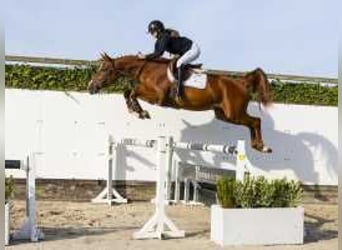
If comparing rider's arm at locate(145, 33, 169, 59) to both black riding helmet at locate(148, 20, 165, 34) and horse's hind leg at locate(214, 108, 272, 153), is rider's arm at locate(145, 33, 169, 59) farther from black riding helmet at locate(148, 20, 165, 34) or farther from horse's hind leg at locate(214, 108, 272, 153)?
horse's hind leg at locate(214, 108, 272, 153)

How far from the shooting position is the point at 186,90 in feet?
26.9

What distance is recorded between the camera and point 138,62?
27.5ft

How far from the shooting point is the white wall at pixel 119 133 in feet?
30.5

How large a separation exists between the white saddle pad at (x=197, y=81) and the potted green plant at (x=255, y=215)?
93.3 inches

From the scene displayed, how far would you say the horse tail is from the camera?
28.2ft

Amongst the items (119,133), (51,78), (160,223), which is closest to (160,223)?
(160,223)

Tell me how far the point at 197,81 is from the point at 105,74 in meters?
1.23

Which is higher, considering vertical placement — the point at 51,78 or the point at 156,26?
the point at 156,26

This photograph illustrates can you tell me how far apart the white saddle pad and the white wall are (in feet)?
4.73

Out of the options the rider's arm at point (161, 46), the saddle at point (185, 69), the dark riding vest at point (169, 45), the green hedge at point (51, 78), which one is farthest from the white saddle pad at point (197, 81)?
the green hedge at point (51, 78)

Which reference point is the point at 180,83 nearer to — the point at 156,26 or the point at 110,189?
the point at 156,26

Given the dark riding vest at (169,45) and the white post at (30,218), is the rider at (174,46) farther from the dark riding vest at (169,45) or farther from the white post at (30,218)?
the white post at (30,218)

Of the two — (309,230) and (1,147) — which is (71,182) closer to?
(309,230)

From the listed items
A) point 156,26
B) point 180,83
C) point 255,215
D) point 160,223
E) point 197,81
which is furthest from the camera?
point 197,81
